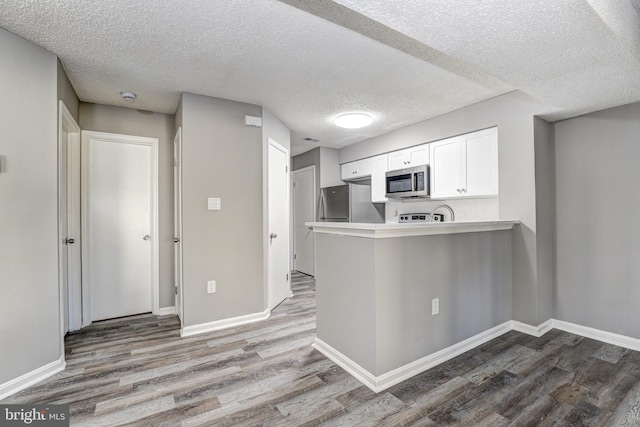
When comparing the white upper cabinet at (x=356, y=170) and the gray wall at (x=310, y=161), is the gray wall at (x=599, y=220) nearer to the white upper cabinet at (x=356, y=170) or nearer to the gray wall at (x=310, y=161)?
the white upper cabinet at (x=356, y=170)

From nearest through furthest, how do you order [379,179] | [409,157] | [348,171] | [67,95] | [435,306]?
[435,306]
[67,95]
[409,157]
[379,179]
[348,171]

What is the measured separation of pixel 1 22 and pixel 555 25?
315 cm

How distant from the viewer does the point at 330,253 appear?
93.0 inches

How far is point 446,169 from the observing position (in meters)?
3.56

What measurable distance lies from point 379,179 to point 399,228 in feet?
8.66

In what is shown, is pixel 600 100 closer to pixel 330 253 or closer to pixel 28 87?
pixel 330 253

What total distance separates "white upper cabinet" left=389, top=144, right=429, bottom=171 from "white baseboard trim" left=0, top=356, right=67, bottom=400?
403 centimetres

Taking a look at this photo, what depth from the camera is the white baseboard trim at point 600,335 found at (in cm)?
251

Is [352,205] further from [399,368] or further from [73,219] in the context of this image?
[73,219]

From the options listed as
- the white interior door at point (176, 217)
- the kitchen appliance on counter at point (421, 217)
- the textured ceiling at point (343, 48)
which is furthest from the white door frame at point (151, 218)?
the kitchen appliance on counter at point (421, 217)

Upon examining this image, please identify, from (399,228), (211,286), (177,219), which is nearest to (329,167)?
(177,219)

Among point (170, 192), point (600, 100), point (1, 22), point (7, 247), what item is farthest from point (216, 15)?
point (600, 100)

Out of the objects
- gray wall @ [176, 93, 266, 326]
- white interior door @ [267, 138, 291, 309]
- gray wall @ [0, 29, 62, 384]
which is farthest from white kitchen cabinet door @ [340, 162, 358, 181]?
gray wall @ [0, 29, 62, 384]

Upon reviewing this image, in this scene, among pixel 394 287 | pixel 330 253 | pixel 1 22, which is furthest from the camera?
pixel 330 253
